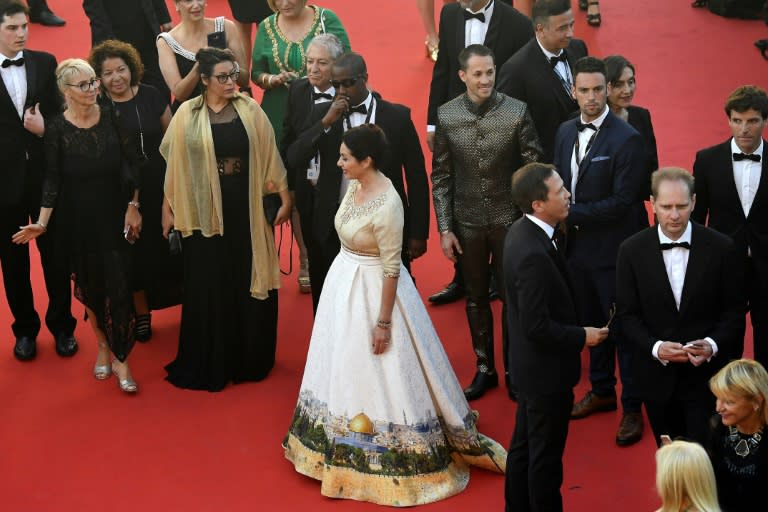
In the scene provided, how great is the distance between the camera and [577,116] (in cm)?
579

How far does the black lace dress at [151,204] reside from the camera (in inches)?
248

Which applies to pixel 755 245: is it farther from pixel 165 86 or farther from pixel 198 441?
pixel 165 86

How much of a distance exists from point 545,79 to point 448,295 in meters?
1.48

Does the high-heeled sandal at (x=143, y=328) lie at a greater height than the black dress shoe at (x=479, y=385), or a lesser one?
lesser

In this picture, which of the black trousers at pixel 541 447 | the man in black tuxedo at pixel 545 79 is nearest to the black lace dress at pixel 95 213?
the man in black tuxedo at pixel 545 79

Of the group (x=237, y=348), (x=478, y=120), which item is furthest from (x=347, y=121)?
(x=237, y=348)

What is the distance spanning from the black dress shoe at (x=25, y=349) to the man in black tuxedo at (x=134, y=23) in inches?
73.1

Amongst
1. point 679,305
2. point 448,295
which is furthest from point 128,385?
point 679,305

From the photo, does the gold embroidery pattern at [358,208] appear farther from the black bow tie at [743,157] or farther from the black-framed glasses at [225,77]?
the black bow tie at [743,157]

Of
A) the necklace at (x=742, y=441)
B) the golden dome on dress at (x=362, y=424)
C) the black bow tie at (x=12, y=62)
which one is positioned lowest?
the golden dome on dress at (x=362, y=424)

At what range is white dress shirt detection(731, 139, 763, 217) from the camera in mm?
5312

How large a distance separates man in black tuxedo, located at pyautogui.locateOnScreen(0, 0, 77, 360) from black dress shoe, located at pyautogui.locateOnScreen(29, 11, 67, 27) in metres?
4.36

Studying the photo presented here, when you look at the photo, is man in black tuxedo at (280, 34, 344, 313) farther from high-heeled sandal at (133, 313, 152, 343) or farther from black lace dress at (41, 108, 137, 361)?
high-heeled sandal at (133, 313, 152, 343)

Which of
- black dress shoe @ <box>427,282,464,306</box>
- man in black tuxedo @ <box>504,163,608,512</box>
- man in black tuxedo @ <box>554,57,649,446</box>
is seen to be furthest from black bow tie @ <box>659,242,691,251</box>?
black dress shoe @ <box>427,282,464,306</box>
